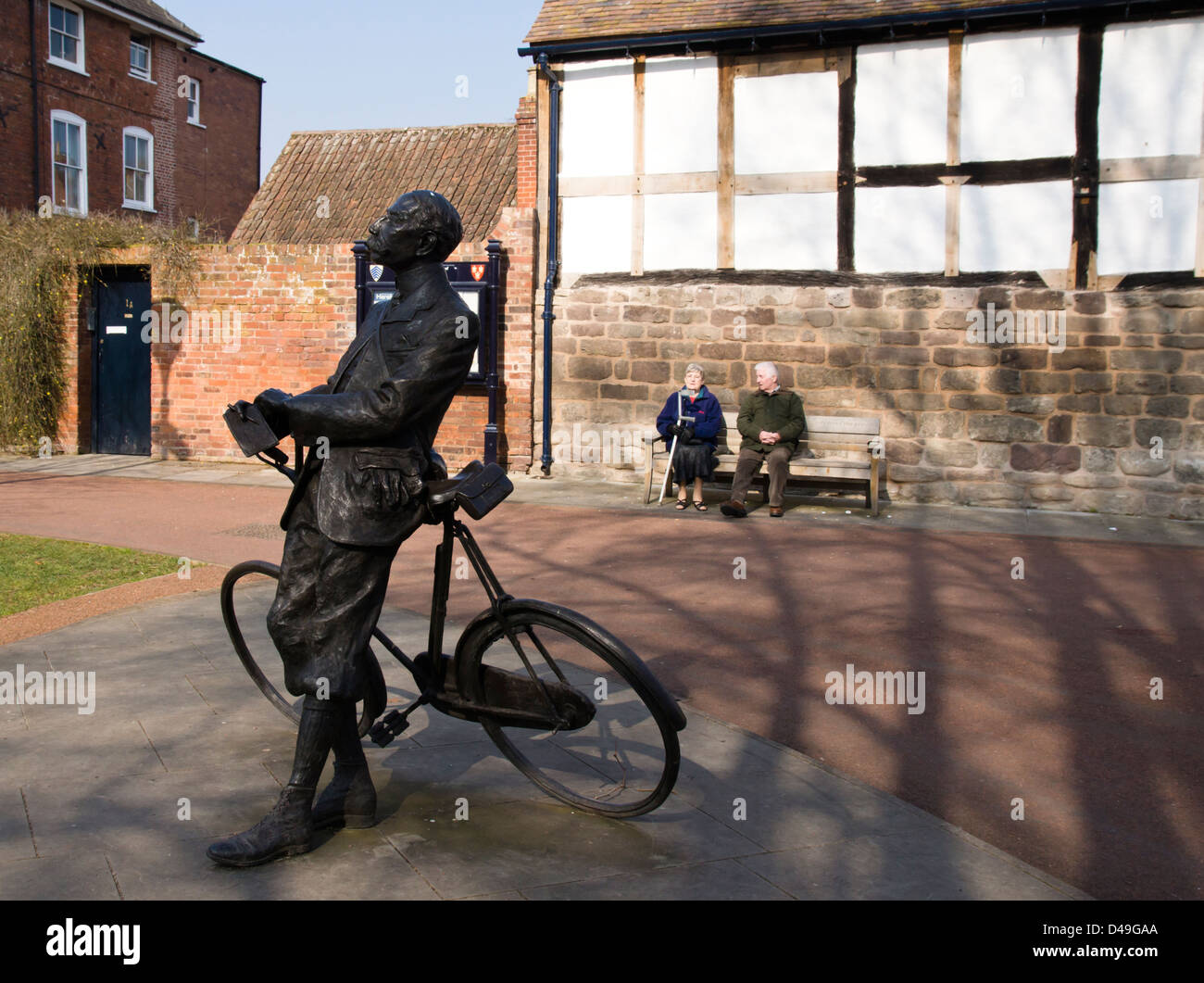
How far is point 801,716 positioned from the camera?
5.41 meters

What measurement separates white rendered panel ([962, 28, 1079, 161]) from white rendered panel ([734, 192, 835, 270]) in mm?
1624

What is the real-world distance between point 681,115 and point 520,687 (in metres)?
10.9

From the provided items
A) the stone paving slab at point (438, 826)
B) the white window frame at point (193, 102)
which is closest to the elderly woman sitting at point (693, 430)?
the stone paving slab at point (438, 826)

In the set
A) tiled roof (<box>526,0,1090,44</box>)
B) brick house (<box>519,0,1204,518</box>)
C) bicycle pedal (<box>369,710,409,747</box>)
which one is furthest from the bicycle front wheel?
tiled roof (<box>526,0,1090,44</box>)

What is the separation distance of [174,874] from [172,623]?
11.1 ft

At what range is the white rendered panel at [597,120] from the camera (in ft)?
45.6

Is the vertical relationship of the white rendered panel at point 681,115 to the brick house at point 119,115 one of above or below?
below

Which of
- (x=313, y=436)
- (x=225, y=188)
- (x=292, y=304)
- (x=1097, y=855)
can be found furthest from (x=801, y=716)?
(x=225, y=188)

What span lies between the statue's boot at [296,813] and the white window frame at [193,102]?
29.9 meters

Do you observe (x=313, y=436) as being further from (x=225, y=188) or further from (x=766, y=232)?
(x=225, y=188)

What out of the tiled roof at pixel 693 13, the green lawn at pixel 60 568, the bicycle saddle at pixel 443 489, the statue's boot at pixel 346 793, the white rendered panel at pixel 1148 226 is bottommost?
the statue's boot at pixel 346 793

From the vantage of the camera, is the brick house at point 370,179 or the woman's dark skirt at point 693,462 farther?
the brick house at point 370,179

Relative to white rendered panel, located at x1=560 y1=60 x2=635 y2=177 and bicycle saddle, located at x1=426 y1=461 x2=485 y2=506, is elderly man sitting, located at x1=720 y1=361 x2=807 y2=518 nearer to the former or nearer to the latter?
white rendered panel, located at x1=560 y1=60 x2=635 y2=177

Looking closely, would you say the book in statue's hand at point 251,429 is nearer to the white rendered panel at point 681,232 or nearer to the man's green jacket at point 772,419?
the man's green jacket at point 772,419
